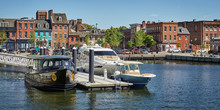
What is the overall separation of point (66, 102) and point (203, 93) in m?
14.6

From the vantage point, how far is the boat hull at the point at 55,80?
32.0 m

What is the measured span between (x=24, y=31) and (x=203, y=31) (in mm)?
65268

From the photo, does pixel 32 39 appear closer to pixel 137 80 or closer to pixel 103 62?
pixel 103 62

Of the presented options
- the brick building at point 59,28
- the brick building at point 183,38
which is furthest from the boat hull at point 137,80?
the brick building at point 183,38

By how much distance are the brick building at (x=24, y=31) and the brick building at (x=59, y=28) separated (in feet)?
22.7

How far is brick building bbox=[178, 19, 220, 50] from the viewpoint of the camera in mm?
127000

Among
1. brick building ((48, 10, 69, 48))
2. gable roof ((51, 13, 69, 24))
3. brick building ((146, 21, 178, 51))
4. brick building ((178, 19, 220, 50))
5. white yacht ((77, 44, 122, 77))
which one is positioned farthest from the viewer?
brick building ((178, 19, 220, 50))

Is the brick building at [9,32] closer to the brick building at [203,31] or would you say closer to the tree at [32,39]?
the tree at [32,39]

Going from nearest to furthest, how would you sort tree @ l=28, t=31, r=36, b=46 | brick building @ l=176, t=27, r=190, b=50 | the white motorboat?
1. the white motorboat
2. tree @ l=28, t=31, r=36, b=46
3. brick building @ l=176, t=27, r=190, b=50

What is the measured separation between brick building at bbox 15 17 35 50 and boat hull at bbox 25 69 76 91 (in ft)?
241

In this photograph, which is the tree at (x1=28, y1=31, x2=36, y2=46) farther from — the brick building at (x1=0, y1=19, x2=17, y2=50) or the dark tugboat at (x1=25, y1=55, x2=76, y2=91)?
the dark tugboat at (x1=25, y1=55, x2=76, y2=91)

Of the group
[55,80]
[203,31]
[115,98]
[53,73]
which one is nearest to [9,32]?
[203,31]

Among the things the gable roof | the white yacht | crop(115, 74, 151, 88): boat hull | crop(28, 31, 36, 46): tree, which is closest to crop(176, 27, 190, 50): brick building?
the gable roof

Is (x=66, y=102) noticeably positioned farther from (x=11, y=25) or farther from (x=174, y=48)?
(x=174, y=48)
